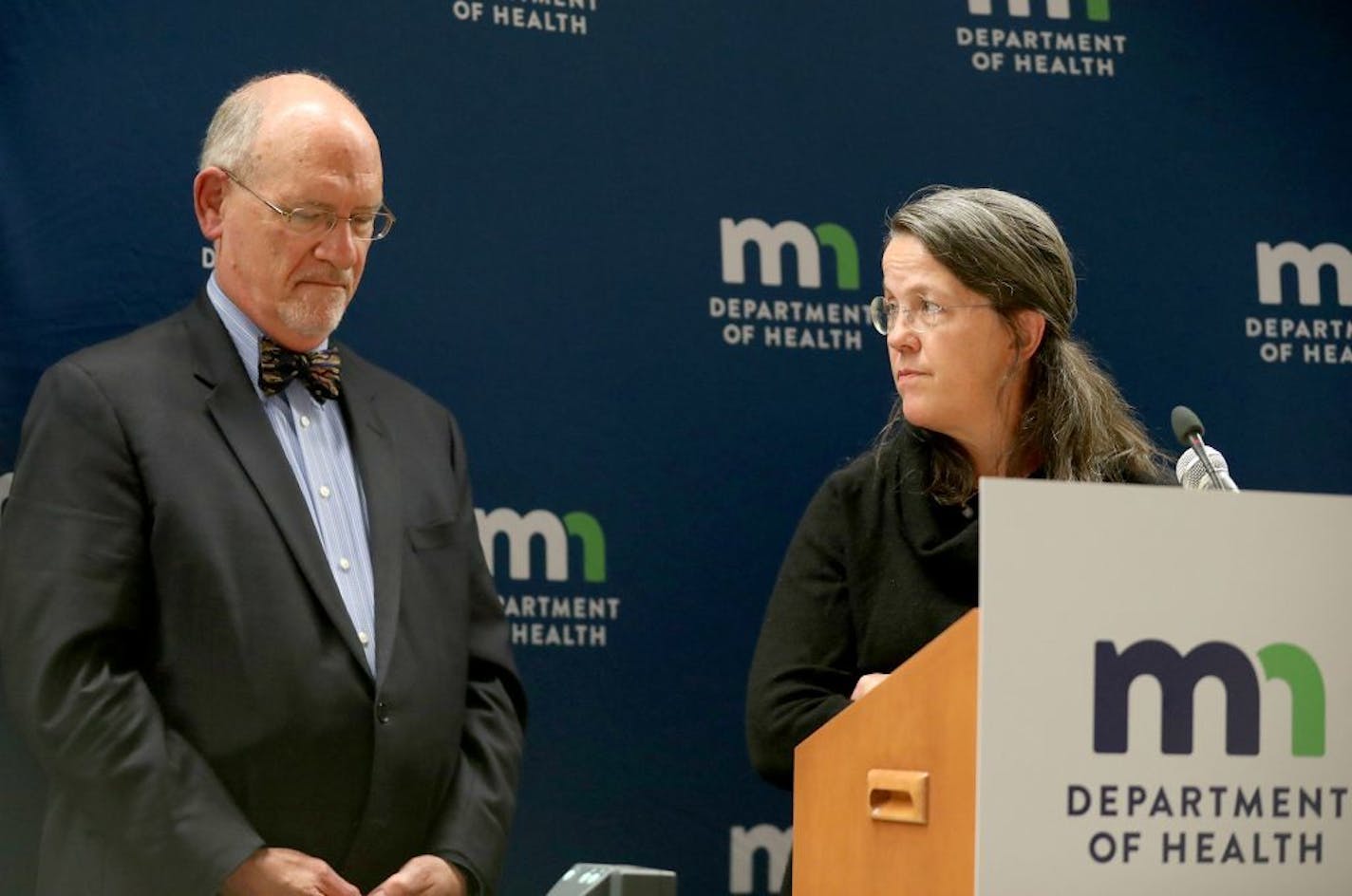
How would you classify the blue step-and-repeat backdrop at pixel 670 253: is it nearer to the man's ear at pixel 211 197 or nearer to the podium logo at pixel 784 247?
the podium logo at pixel 784 247

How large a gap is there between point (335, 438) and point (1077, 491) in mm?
1639

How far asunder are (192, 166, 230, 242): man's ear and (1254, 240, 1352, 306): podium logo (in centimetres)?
265

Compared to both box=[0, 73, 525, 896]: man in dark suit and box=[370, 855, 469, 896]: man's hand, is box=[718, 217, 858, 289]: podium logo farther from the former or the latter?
box=[370, 855, 469, 896]: man's hand

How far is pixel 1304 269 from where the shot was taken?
4.51 meters

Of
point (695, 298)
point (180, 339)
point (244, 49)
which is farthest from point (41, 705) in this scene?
point (695, 298)

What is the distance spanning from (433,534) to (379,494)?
4.9 inches

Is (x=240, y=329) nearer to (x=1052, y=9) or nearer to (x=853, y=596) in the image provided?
(x=853, y=596)

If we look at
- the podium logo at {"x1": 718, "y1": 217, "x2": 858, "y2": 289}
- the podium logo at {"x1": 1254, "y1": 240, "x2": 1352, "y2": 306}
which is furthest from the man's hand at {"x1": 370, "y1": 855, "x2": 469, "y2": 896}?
the podium logo at {"x1": 1254, "y1": 240, "x2": 1352, "y2": 306}

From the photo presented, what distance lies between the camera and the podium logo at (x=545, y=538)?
12.7 feet

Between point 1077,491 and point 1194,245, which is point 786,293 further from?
point 1077,491

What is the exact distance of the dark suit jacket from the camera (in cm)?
264

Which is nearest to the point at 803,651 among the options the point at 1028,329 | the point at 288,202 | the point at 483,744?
the point at 483,744

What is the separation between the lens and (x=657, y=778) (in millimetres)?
3967

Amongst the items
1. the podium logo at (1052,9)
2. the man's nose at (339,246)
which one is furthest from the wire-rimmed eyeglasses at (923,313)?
the podium logo at (1052,9)
